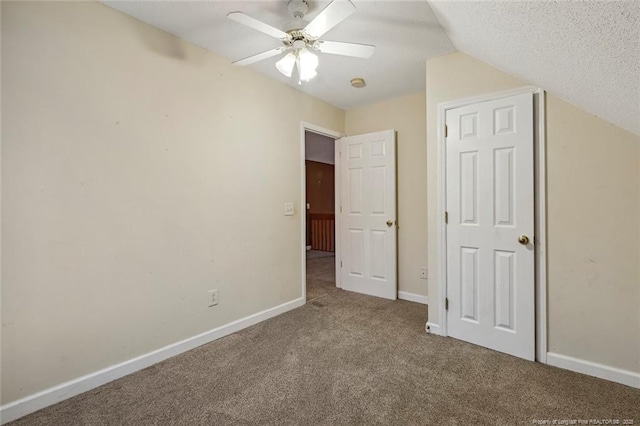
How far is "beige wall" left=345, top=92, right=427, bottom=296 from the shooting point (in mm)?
3277

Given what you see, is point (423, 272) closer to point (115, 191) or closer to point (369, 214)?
point (369, 214)

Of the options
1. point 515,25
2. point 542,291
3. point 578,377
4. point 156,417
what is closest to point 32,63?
point 156,417

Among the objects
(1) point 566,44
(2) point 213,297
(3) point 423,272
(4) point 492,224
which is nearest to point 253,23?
(1) point 566,44

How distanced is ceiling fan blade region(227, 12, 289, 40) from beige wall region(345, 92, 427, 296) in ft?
6.55

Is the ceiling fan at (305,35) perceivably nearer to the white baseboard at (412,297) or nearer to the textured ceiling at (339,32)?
the textured ceiling at (339,32)

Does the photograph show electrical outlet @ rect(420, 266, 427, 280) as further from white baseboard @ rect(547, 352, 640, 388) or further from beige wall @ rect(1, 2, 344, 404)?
beige wall @ rect(1, 2, 344, 404)

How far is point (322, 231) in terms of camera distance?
7270 millimetres

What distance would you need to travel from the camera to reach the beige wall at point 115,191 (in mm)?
1539

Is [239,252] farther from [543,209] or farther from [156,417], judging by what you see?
[543,209]

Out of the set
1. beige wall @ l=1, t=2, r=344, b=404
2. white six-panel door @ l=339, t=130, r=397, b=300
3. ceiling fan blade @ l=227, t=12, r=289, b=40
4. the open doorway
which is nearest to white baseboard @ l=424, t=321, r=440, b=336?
white six-panel door @ l=339, t=130, r=397, b=300

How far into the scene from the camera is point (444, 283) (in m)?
2.44

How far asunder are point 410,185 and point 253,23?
241cm

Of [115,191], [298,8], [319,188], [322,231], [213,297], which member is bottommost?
[213,297]

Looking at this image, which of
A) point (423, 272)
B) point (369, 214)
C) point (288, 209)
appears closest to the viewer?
point (288, 209)
